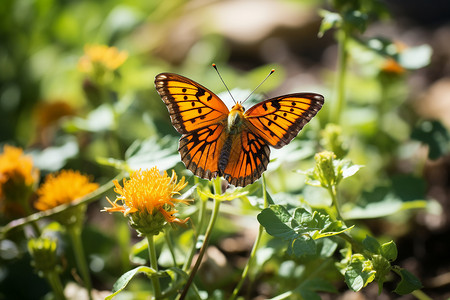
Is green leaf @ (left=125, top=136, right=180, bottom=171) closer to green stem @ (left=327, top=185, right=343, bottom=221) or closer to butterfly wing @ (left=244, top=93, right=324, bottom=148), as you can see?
butterfly wing @ (left=244, top=93, right=324, bottom=148)

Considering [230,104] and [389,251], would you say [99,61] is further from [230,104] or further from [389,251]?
[389,251]

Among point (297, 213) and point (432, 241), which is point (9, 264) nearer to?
point (297, 213)

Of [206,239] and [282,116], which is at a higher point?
[282,116]

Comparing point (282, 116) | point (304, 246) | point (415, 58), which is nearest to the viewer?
point (304, 246)

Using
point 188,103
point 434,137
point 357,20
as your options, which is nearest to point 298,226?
point 188,103

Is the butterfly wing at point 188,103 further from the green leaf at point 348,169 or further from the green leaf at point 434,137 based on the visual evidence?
the green leaf at point 434,137

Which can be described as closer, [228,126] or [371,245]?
[371,245]

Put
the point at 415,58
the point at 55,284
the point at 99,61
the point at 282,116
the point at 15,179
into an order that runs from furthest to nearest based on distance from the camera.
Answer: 1. the point at 99,61
2. the point at 415,58
3. the point at 15,179
4. the point at 55,284
5. the point at 282,116
